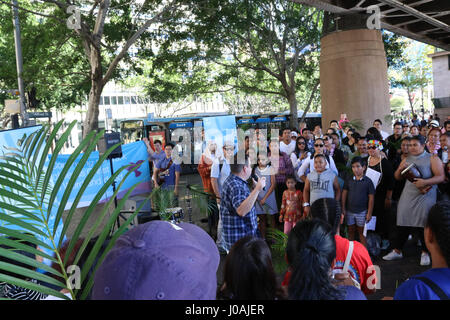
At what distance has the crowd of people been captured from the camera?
127 cm

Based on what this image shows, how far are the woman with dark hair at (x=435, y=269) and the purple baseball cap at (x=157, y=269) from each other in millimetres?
898

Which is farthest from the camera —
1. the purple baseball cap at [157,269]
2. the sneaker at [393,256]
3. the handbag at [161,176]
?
the handbag at [161,176]

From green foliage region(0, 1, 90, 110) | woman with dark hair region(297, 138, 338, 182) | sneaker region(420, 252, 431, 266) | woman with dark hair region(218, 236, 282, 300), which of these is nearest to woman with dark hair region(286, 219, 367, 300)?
woman with dark hair region(218, 236, 282, 300)

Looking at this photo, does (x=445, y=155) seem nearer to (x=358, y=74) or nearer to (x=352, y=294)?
(x=352, y=294)

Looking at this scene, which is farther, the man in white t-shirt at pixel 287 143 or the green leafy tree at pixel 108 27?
the green leafy tree at pixel 108 27

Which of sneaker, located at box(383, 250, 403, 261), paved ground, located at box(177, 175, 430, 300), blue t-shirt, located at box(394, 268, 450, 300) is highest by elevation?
blue t-shirt, located at box(394, 268, 450, 300)

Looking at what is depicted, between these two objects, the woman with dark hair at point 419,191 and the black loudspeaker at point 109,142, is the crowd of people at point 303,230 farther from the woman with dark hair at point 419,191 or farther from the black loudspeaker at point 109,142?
the black loudspeaker at point 109,142

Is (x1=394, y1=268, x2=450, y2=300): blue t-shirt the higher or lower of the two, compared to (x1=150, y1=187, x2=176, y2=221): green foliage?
higher

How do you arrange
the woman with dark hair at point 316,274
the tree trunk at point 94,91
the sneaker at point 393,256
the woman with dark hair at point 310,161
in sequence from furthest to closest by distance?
the tree trunk at point 94,91 → the woman with dark hair at point 310,161 → the sneaker at point 393,256 → the woman with dark hair at point 316,274

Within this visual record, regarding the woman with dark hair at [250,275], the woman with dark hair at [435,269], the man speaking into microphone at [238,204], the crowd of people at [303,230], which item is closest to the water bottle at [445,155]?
the crowd of people at [303,230]

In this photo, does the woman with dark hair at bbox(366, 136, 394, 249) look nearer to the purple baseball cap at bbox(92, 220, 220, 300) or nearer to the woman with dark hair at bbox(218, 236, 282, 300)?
the woman with dark hair at bbox(218, 236, 282, 300)

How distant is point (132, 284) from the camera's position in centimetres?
121

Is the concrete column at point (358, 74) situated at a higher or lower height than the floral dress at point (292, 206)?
higher

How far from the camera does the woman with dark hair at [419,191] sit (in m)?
4.69
